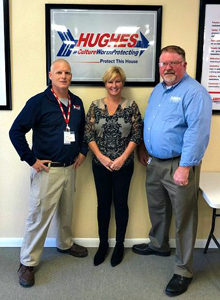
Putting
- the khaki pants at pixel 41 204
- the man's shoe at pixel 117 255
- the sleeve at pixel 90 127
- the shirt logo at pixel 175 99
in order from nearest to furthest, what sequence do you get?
1. the shirt logo at pixel 175 99
2. the khaki pants at pixel 41 204
3. the sleeve at pixel 90 127
4. the man's shoe at pixel 117 255

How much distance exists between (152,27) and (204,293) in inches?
83.0

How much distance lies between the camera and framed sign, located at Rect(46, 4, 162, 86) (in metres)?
2.53

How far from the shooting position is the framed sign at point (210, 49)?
254cm

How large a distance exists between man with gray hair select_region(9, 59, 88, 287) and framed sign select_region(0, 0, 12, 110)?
454 millimetres

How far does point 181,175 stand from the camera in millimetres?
2131

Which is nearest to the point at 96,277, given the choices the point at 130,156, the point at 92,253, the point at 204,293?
the point at 92,253

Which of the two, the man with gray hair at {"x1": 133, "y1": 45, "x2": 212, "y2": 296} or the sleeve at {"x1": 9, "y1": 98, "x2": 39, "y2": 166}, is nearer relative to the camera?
the man with gray hair at {"x1": 133, "y1": 45, "x2": 212, "y2": 296}

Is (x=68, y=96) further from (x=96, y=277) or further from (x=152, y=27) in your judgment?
(x=96, y=277)

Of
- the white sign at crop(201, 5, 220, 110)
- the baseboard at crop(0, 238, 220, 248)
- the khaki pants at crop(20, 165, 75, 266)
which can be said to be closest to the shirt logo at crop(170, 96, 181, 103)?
the white sign at crop(201, 5, 220, 110)

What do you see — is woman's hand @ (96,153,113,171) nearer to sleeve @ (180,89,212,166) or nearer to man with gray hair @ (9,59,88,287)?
man with gray hair @ (9,59,88,287)

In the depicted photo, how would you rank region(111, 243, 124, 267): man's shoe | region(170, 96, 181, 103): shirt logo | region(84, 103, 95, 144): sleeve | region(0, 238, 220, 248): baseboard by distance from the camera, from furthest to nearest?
region(0, 238, 220, 248): baseboard < region(111, 243, 124, 267): man's shoe < region(84, 103, 95, 144): sleeve < region(170, 96, 181, 103): shirt logo

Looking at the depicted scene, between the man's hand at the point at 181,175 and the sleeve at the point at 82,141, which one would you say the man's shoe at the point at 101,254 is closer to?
the sleeve at the point at 82,141

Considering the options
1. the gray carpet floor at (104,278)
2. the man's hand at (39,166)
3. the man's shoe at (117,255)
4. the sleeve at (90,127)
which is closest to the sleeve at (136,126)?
the sleeve at (90,127)

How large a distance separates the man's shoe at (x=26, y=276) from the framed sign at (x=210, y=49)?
2.01 metres
